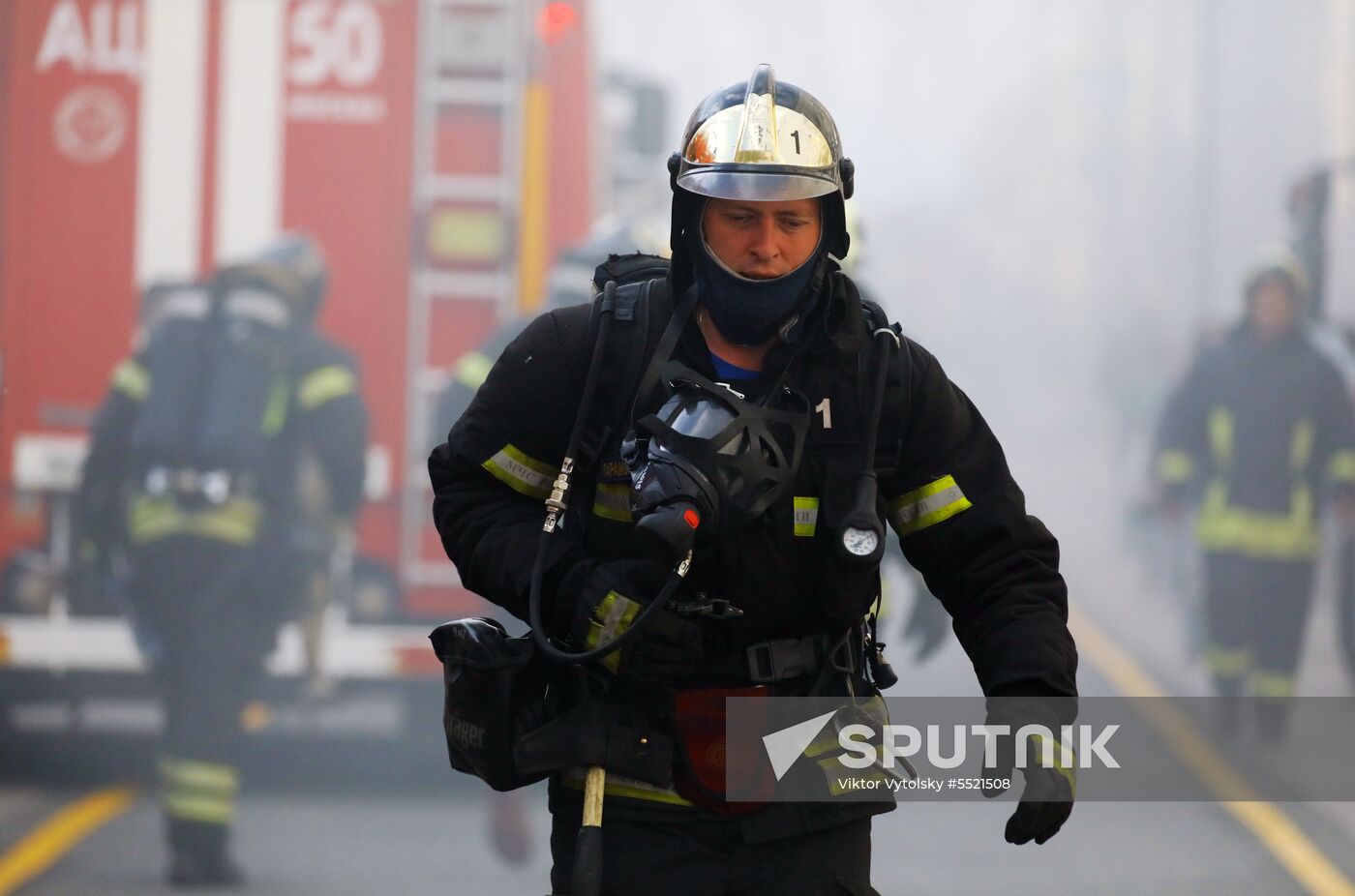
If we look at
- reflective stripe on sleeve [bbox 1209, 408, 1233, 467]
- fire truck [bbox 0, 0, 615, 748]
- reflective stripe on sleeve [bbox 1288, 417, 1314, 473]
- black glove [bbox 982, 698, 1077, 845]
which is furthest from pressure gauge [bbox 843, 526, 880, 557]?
reflective stripe on sleeve [bbox 1288, 417, 1314, 473]

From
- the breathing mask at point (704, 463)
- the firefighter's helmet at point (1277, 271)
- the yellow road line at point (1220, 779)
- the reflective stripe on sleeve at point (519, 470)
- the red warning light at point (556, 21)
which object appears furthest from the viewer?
the firefighter's helmet at point (1277, 271)

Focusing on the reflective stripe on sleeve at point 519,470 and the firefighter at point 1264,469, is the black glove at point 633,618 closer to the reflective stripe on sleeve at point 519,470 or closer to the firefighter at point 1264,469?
the reflective stripe on sleeve at point 519,470

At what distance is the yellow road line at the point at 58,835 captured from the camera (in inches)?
213

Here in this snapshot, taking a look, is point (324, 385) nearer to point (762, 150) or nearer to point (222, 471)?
point (222, 471)

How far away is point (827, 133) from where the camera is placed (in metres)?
2.55

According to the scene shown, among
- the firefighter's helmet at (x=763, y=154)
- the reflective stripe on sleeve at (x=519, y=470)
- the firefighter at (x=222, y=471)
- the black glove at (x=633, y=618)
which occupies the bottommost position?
the firefighter at (x=222, y=471)

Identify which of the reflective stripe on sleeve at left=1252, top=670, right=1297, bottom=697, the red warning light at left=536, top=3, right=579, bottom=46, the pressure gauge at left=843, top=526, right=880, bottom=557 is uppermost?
the red warning light at left=536, top=3, right=579, bottom=46

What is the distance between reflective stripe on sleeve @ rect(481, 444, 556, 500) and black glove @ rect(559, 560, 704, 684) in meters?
0.21

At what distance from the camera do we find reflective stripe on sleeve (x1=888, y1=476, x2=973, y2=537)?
2.44m

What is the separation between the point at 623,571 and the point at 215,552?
150 inches

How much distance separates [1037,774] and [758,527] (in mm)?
467

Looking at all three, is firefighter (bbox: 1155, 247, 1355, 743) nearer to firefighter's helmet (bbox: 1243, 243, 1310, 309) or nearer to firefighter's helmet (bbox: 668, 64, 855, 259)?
firefighter's helmet (bbox: 1243, 243, 1310, 309)

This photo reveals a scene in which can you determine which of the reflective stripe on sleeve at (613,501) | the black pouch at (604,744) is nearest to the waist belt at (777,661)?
the black pouch at (604,744)

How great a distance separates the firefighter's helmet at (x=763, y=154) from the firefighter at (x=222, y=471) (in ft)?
11.7
